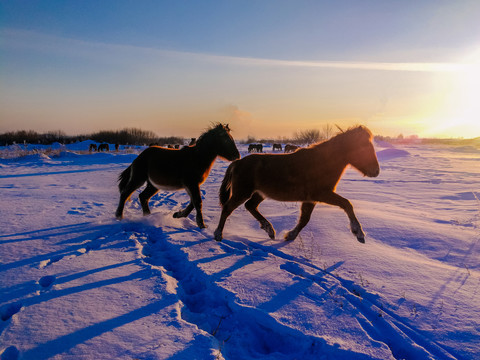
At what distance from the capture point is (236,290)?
96.0 inches

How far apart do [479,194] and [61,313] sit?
941cm

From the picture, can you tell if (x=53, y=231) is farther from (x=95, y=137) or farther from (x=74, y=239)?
(x=95, y=137)

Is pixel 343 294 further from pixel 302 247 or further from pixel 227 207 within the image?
pixel 227 207

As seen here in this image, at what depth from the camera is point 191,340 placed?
178cm

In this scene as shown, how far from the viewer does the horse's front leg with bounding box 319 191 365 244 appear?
11.3 ft

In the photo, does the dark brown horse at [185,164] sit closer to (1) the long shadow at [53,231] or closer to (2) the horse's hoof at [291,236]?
(1) the long shadow at [53,231]

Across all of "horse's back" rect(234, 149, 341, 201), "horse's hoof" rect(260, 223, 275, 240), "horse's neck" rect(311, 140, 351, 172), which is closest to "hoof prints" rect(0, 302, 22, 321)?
"horse's back" rect(234, 149, 341, 201)

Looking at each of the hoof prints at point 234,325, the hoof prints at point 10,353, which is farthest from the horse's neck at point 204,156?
the hoof prints at point 10,353

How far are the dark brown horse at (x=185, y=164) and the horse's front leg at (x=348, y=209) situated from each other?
1.95 m

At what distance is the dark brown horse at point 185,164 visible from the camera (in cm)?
496

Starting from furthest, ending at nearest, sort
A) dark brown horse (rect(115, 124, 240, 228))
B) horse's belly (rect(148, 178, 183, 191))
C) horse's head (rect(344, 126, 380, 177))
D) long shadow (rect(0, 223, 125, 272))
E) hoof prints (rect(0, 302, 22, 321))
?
1. horse's belly (rect(148, 178, 183, 191))
2. dark brown horse (rect(115, 124, 240, 228))
3. horse's head (rect(344, 126, 380, 177))
4. long shadow (rect(0, 223, 125, 272))
5. hoof prints (rect(0, 302, 22, 321))

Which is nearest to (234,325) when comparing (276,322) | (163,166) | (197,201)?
(276,322)

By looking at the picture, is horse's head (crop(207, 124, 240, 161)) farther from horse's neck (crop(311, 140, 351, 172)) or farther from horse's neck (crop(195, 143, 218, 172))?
horse's neck (crop(311, 140, 351, 172))

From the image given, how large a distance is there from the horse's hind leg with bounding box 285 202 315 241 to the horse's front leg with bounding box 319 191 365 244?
1.16 ft
